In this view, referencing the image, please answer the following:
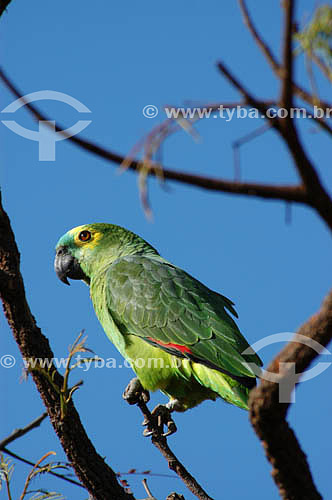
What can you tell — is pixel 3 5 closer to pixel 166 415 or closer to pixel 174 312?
pixel 174 312

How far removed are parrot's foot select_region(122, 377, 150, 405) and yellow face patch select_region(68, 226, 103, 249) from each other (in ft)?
4.62

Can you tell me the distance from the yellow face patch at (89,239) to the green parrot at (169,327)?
2.9 inches

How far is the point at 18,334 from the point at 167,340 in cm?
160

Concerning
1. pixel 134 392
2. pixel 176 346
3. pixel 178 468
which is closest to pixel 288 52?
pixel 178 468

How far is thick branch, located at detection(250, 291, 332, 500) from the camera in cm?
189

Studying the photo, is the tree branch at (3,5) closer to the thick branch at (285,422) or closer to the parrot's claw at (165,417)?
the thick branch at (285,422)

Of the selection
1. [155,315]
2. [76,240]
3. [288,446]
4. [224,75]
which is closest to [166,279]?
[155,315]

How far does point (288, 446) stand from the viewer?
81.8 inches

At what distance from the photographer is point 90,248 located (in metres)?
5.38

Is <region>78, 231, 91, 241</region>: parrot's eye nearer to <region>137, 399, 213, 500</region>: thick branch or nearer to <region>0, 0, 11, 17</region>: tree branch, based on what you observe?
<region>137, 399, 213, 500</region>: thick branch

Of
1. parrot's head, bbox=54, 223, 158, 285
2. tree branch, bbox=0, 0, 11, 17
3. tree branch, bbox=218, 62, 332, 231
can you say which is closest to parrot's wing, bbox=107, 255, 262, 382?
parrot's head, bbox=54, 223, 158, 285

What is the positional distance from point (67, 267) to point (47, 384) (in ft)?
8.08

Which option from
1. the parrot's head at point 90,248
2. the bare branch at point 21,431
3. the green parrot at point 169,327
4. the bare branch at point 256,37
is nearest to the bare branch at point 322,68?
the bare branch at point 256,37

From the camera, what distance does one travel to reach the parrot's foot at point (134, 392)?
4.38 m
